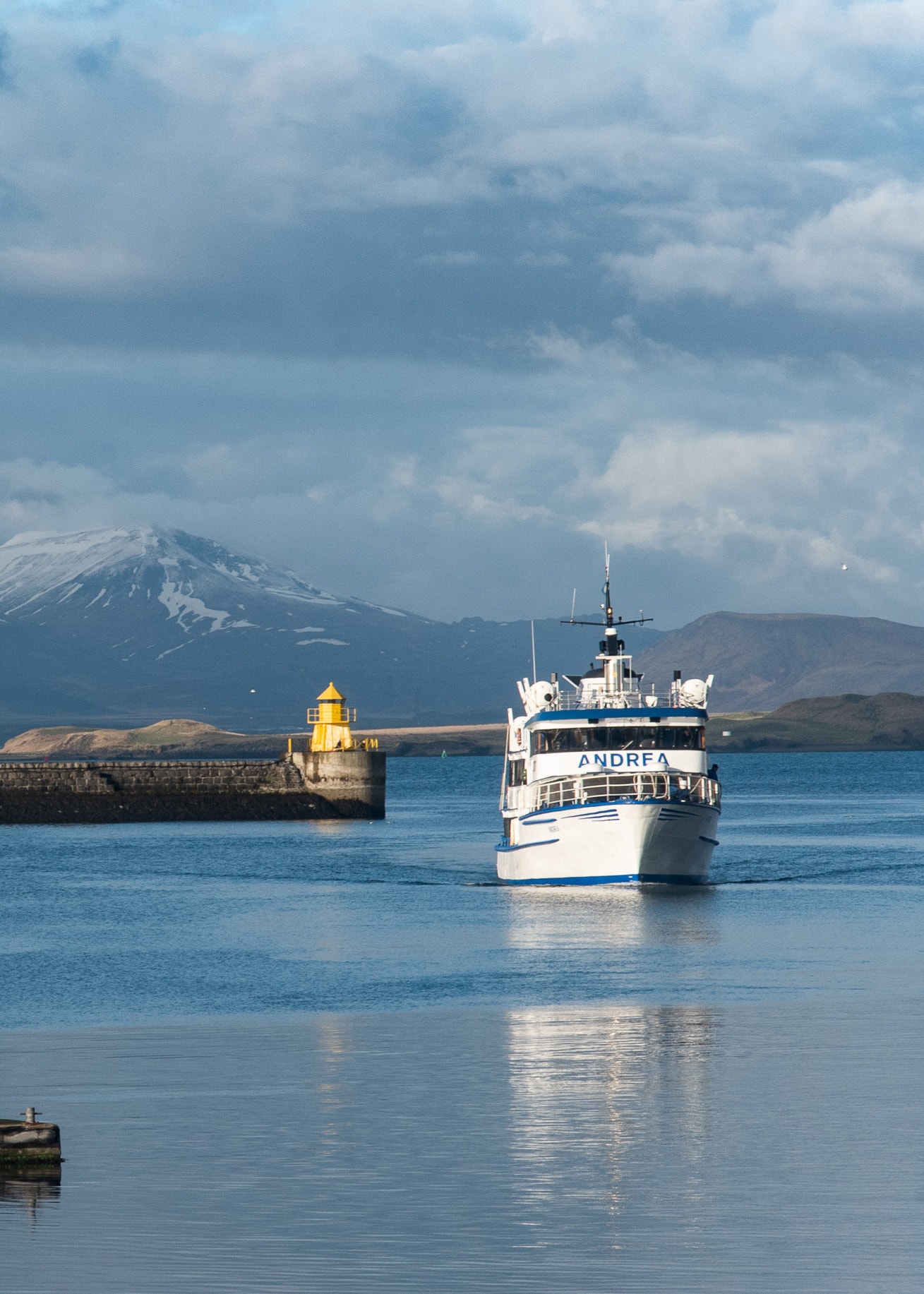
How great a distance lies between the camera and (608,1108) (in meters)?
24.6

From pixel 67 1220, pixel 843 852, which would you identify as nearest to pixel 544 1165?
pixel 67 1220

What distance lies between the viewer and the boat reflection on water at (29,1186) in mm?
19266

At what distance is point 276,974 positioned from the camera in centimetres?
4184

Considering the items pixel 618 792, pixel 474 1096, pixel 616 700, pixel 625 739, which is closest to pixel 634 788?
pixel 618 792

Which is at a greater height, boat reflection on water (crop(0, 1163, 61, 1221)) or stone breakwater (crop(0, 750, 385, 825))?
stone breakwater (crop(0, 750, 385, 825))

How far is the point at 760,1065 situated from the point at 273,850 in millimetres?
64543

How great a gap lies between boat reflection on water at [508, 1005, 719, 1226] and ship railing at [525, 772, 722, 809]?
22597mm

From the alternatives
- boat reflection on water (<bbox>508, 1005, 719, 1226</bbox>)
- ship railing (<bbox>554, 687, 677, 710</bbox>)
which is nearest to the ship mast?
ship railing (<bbox>554, 687, 677, 710</bbox>)

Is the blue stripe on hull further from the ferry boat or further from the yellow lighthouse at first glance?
the yellow lighthouse

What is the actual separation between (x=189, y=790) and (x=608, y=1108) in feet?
298

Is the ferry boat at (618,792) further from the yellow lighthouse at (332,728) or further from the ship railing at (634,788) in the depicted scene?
the yellow lighthouse at (332,728)

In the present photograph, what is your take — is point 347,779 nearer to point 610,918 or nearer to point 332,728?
point 332,728

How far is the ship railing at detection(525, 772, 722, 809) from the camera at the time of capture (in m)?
57.6

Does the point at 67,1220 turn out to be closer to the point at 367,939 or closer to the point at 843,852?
the point at 367,939
